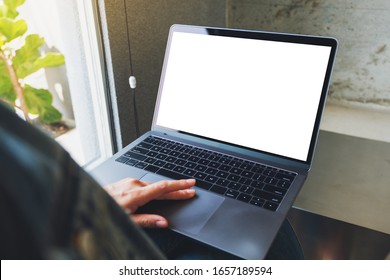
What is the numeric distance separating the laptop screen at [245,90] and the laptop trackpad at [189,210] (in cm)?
17

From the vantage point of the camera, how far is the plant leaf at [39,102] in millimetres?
744

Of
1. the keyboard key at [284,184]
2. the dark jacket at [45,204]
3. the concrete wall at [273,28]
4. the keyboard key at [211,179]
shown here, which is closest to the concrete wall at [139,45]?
the concrete wall at [273,28]

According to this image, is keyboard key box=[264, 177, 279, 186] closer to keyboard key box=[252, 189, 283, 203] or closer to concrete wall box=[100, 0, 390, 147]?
keyboard key box=[252, 189, 283, 203]

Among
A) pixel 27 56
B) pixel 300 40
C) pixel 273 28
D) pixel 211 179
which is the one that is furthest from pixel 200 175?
pixel 273 28

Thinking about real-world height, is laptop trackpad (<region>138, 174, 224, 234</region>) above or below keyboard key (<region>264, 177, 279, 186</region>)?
below

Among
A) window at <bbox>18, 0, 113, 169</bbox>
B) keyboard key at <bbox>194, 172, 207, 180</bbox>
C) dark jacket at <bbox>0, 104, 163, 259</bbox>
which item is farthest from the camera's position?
window at <bbox>18, 0, 113, 169</bbox>

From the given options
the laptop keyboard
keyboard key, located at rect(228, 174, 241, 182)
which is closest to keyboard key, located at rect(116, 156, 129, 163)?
the laptop keyboard

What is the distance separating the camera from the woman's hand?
0.56 meters

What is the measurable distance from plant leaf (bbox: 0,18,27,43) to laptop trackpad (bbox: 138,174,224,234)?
→ 41cm

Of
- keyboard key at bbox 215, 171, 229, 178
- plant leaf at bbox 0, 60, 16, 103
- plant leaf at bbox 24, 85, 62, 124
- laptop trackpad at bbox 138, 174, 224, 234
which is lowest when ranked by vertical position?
laptop trackpad at bbox 138, 174, 224, 234

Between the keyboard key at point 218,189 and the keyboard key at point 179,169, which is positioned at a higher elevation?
the keyboard key at point 179,169

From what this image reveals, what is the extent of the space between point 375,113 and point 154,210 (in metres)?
1.01

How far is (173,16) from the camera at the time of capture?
97 centimetres

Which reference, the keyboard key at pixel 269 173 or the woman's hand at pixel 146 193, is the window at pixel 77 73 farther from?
the keyboard key at pixel 269 173
